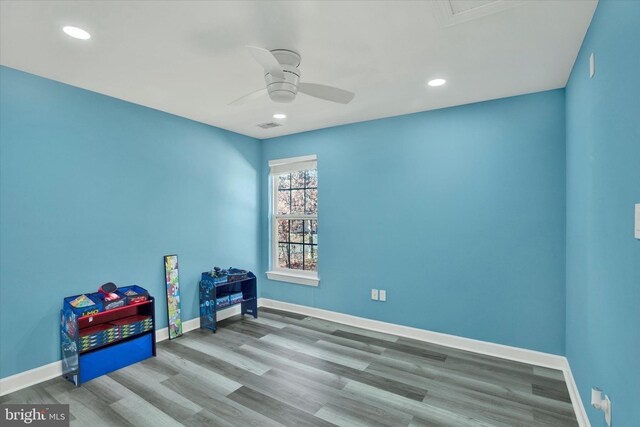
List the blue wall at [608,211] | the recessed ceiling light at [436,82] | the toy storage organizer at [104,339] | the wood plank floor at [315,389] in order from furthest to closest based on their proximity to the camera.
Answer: the recessed ceiling light at [436,82] → the toy storage organizer at [104,339] → the wood plank floor at [315,389] → the blue wall at [608,211]

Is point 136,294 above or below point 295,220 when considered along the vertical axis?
below

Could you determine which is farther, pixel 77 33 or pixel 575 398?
pixel 575 398

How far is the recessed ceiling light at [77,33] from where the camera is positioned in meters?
1.98

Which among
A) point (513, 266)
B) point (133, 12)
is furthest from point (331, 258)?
point (133, 12)

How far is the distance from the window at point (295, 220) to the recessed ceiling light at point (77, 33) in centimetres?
273

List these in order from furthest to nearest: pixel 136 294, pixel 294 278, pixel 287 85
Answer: pixel 294 278
pixel 136 294
pixel 287 85

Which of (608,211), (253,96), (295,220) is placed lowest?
(295,220)

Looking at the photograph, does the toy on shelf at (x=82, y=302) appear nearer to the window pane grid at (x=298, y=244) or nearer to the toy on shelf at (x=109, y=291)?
the toy on shelf at (x=109, y=291)

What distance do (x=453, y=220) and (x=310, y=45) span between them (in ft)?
7.41

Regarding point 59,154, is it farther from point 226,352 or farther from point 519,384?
point 519,384

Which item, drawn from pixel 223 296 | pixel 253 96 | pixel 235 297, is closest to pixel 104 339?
pixel 223 296
